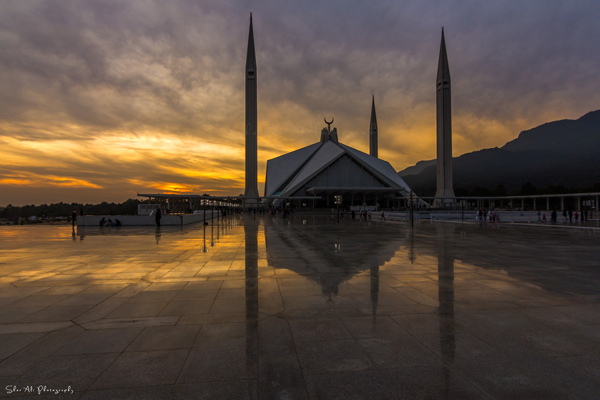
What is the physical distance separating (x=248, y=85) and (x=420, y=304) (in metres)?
63.4

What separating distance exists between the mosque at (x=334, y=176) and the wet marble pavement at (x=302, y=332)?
156 feet

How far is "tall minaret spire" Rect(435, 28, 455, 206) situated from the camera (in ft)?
183

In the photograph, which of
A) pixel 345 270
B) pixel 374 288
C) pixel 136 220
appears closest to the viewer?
pixel 374 288

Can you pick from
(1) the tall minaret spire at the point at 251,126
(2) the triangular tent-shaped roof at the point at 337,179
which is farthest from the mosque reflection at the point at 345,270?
(1) the tall minaret spire at the point at 251,126

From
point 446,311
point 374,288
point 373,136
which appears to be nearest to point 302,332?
point 446,311

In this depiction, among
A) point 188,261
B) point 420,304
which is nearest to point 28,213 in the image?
point 188,261

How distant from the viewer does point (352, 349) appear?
281cm

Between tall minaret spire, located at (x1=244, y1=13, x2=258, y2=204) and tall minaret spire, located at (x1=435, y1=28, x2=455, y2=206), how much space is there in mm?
34205

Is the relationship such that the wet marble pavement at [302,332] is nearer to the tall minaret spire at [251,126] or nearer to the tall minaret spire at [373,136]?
the tall minaret spire at [251,126]

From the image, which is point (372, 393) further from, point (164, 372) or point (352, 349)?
point (164, 372)

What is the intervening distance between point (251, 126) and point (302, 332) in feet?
200

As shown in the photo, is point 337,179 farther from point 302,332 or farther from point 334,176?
point 302,332

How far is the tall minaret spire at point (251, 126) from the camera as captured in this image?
61125 millimetres

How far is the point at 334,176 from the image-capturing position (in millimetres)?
60094
